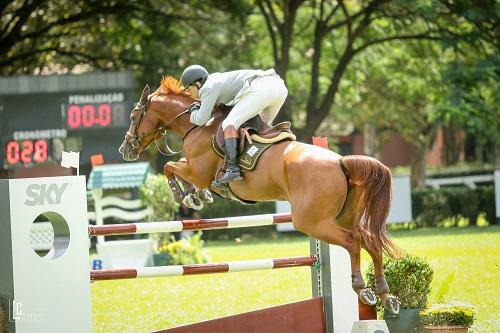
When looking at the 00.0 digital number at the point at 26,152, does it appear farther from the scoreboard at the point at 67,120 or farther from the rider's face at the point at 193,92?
the rider's face at the point at 193,92

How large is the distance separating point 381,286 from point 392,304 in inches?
7.0

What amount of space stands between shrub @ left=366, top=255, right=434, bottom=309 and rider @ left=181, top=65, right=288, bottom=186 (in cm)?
140

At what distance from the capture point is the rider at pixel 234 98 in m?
8.16

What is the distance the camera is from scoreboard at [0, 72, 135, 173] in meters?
18.1

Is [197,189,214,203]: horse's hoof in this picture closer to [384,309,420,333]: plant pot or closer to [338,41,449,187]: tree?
[384,309,420,333]: plant pot

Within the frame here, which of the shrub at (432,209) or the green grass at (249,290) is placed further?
the shrub at (432,209)

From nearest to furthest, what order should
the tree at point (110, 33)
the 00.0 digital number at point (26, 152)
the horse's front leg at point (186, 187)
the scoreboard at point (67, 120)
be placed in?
the horse's front leg at point (186, 187)
the 00.0 digital number at point (26, 152)
the scoreboard at point (67, 120)
the tree at point (110, 33)

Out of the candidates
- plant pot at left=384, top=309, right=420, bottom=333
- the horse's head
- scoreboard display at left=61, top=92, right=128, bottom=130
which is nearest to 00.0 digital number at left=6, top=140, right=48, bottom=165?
scoreboard display at left=61, top=92, right=128, bottom=130

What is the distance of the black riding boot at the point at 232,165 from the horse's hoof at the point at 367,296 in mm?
1410

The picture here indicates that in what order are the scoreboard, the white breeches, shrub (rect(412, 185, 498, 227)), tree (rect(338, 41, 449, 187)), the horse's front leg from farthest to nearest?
tree (rect(338, 41, 449, 187)) → shrub (rect(412, 185, 498, 227)) → the scoreboard → the horse's front leg → the white breeches

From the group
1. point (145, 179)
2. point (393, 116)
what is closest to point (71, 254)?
point (145, 179)

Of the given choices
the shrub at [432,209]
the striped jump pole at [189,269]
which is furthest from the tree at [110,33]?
the striped jump pole at [189,269]

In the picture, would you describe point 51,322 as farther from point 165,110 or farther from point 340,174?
point 165,110

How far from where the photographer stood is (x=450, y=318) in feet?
24.8
